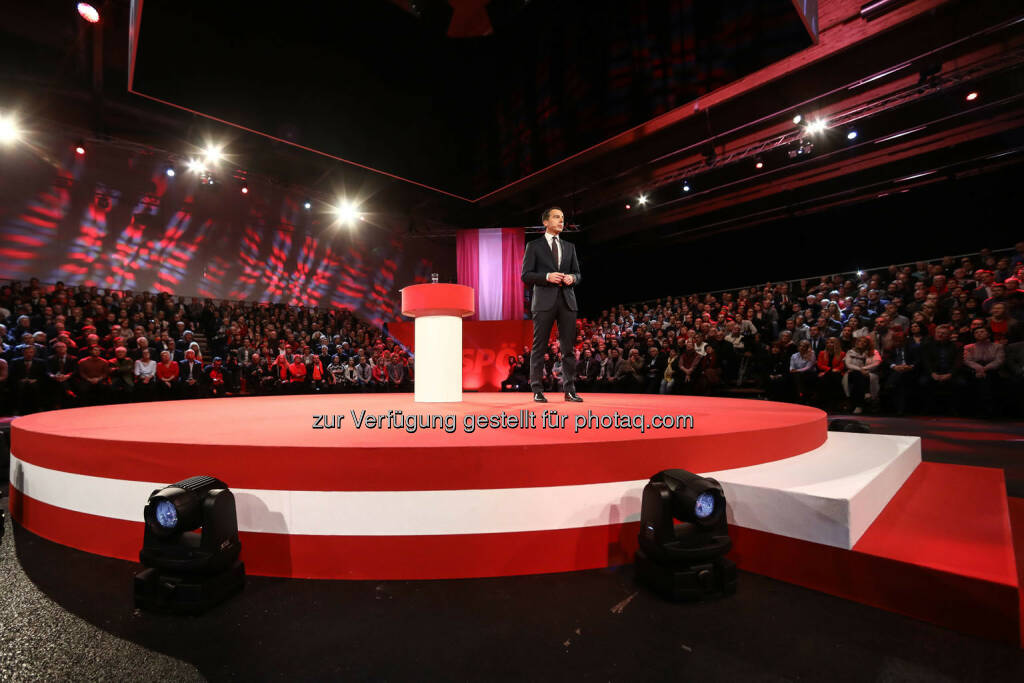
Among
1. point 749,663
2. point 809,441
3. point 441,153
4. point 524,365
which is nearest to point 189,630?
point 749,663

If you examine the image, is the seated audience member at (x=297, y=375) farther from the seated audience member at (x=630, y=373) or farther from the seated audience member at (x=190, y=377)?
the seated audience member at (x=630, y=373)

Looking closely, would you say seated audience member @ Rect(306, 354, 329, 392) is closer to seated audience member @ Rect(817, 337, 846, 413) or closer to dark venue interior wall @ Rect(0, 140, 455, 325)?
dark venue interior wall @ Rect(0, 140, 455, 325)

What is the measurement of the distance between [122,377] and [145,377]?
28 centimetres

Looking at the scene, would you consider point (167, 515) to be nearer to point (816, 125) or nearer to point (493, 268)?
point (816, 125)

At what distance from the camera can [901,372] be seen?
5520 mm

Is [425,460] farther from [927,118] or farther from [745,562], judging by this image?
[927,118]

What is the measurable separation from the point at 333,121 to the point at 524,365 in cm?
509

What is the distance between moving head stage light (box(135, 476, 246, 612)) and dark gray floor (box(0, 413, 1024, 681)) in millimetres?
47

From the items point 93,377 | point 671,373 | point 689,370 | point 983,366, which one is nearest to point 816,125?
point 983,366

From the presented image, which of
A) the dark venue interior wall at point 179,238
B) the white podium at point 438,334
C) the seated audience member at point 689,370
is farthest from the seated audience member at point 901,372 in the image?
the dark venue interior wall at point 179,238

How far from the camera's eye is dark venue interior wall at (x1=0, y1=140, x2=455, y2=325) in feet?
30.8

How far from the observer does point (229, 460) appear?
1434mm

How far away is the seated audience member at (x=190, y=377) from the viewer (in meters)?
7.27

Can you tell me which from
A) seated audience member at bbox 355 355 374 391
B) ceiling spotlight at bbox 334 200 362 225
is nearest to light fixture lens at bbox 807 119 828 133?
seated audience member at bbox 355 355 374 391
